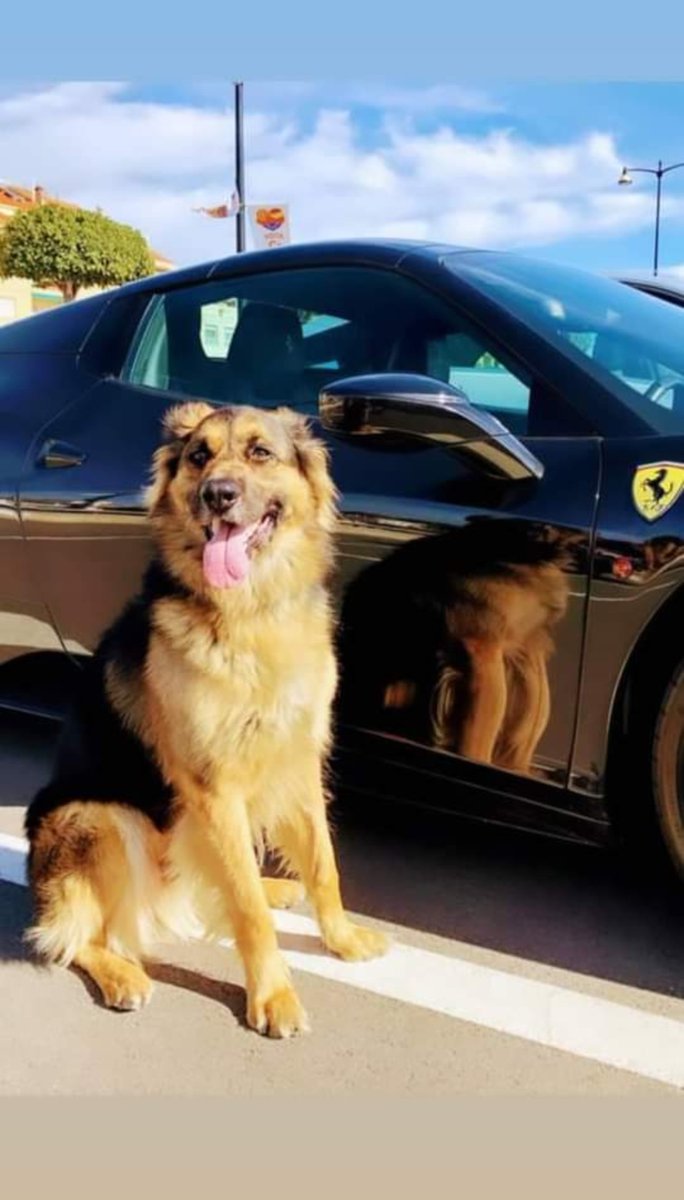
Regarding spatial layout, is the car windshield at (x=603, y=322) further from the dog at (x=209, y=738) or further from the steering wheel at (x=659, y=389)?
the dog at (x=209, y=738)

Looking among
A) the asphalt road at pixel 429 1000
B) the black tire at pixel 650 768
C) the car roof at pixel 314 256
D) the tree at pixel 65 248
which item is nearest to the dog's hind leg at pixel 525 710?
the black tire at pixel 650 768

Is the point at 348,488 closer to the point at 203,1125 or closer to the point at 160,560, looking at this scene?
the point at 160,560

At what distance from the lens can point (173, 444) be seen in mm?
2361

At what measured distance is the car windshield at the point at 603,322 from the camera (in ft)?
7.48

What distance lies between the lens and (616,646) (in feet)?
6.89

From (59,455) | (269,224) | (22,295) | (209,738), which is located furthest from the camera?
(22,295)

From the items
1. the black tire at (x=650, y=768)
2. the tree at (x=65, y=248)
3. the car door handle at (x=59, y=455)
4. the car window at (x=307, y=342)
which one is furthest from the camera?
the tree at (x=65, y=248)

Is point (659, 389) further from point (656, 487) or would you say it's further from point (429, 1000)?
point (429, 1000)

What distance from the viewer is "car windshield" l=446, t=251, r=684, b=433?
2.28 meters

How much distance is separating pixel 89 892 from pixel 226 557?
0.82 m

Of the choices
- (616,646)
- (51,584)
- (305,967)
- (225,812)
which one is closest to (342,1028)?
(305,967)

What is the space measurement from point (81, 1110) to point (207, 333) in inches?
80.1

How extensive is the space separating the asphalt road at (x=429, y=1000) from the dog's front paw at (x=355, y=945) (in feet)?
0.11

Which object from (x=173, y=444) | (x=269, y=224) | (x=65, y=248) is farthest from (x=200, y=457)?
(x=65, y=248)
